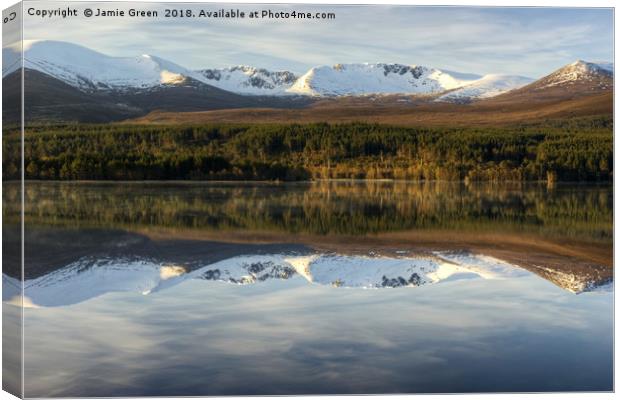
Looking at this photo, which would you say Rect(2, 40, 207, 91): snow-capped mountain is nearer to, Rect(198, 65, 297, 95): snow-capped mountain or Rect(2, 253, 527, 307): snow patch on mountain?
Rect(198, 65, 297, 95): snow-capped mountain

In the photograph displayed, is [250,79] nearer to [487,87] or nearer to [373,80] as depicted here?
[373,80]

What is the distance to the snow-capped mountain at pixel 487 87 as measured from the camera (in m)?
8.59

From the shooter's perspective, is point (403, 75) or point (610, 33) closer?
point (610, 33)

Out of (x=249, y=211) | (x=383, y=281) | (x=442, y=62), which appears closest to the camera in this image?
(x=383, y=281)

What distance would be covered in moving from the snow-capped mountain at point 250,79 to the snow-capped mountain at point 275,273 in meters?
1.52

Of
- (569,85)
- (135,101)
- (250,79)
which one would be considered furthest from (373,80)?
(135,101)

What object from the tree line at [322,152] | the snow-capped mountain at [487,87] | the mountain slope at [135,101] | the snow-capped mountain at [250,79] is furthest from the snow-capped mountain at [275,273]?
the snow-capped mountain at [487,87]

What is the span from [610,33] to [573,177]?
218cm

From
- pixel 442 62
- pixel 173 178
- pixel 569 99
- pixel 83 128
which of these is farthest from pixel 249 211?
pixel 569 99

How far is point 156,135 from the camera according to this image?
8.71m

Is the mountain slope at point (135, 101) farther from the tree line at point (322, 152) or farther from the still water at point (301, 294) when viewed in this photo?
the still water at point (301, 294)

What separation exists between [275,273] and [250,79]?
5.92 feet

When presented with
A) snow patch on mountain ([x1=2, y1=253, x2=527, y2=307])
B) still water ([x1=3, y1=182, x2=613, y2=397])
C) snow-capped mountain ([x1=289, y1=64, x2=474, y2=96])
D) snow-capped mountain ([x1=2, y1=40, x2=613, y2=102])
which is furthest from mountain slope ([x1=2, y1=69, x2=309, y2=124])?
snow patch on mountain ([x1=2, y1=253, x2=527, y2=307])

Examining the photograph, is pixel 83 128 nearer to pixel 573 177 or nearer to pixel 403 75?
pixel 403 75
